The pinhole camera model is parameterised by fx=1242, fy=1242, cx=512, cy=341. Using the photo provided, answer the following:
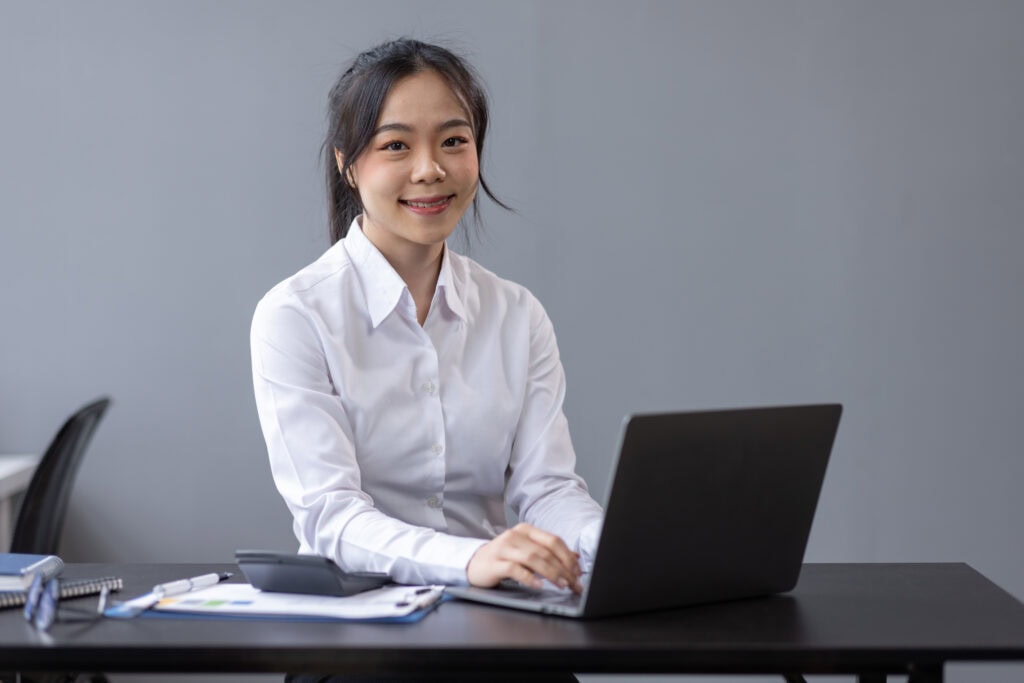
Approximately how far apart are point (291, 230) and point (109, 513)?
2.81 ft

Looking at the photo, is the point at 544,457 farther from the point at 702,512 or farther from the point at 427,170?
the point at 702,512

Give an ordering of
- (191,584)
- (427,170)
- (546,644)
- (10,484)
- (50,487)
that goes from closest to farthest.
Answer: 1. (546,644)
2. (191,584)
3. (427,170)
4. (50,487)
5. (10,484)

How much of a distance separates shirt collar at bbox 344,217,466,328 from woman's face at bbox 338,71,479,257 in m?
0.05

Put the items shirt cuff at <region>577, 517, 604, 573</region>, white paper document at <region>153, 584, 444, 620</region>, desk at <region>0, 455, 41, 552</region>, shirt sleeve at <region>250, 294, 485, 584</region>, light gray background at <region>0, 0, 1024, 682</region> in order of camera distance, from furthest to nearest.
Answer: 1. light gray background at <region>0, 0, 1024, 682</region>
2. desk at <region>0, 455, 41, 552</region>
3. shirt cuff at <region>577, 517, 604, 573</region>
4. shirt sleeve at <region>250, 294, 485, 584</region>
5. white paper document at <region>153, 584, 444, 620</region>

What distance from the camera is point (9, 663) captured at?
Answer: 1.19 metres

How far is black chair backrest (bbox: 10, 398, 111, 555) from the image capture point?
2410mm

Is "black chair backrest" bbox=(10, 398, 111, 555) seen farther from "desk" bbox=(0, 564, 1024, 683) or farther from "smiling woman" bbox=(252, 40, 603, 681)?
"desk" bbox=(0, 564, 1024, 683)

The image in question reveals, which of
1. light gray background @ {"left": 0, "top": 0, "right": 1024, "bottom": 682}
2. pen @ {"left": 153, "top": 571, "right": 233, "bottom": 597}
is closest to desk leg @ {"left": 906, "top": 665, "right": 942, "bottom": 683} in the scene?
pen @ {"left": 153, "top": 571, "right": 233, "bottom": 597}

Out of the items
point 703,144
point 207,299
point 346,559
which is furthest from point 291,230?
point 346,559

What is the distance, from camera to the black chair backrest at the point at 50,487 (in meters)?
2.41

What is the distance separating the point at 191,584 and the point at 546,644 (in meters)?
0.48

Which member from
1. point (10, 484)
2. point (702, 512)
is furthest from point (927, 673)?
point (10, 484)

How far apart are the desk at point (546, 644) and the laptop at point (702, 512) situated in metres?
0.04

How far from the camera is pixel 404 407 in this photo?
1.79 metres
